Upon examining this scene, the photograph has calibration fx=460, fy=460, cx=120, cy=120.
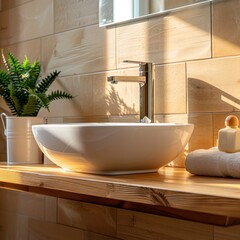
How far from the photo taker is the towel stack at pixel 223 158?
1081 mm

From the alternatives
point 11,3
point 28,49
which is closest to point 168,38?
point 28,49

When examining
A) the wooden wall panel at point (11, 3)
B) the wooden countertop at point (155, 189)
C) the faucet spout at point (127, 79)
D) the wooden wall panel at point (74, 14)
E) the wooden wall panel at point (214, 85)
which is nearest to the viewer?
the wooden countertop at point (155, 189)

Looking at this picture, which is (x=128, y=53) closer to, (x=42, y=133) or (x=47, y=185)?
(x=42, y=133)

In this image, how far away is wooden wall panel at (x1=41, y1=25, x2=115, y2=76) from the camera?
5.52 ft

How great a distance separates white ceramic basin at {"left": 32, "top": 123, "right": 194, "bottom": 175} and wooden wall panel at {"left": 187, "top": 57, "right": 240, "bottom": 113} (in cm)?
15

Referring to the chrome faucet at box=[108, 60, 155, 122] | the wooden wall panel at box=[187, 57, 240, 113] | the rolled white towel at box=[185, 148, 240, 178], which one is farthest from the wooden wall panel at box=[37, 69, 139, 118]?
the rolled white towel at box=[185, 148, 240, 178]

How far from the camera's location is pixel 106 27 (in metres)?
1.68

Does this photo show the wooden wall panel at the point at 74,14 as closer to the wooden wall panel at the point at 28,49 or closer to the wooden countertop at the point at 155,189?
the wooden wall panel at the point at 28,49

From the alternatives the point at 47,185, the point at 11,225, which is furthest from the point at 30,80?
the point at 11,225

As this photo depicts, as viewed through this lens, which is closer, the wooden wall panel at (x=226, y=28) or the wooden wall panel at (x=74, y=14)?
the wooden wall panel at (x=226, y=28)

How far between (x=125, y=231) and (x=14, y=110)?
0.61 metres

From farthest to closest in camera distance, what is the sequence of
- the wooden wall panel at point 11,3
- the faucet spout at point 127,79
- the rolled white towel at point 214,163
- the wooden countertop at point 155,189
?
the wooden wall panel at point 11,3, the faucet spout at point 127,79, the rolled white towel at point 214,163, the wooden countertop at point 155,189

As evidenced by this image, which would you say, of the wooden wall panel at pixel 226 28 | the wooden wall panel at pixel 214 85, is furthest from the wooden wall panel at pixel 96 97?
the wooden wall panel at pixel 226 28

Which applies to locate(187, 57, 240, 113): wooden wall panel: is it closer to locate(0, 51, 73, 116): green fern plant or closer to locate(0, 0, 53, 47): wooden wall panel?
locate(0, 51, 73, 116): green fern plant
